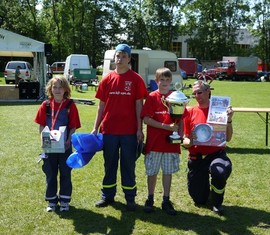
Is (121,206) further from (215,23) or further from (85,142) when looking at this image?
(215,23)

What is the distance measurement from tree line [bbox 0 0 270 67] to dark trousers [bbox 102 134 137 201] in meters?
49.4

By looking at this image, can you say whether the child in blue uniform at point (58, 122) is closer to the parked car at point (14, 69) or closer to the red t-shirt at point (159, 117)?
the red t-shirt at point (159, 117)

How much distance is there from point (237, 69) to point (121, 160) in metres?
43.2

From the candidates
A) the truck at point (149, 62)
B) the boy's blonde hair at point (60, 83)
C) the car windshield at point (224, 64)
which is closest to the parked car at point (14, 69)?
the truck at point (149, 62)

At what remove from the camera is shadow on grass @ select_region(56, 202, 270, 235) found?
391cm

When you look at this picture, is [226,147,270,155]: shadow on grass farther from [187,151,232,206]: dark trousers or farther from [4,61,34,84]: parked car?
[4,61,34,84]: parked car

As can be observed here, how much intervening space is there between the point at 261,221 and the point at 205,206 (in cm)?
66

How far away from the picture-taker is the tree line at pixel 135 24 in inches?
2087

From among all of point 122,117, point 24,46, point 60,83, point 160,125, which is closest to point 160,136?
point 160,125

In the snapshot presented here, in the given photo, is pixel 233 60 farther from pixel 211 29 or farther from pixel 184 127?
pixel 184 127

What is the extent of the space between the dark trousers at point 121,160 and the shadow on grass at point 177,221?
219 millimetres

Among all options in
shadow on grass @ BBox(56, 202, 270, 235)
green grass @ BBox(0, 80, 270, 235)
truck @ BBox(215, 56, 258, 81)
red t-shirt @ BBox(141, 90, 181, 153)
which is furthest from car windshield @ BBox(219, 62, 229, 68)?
red t-shirt @ BBox(141, 90, 181, 153)

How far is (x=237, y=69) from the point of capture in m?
45.6

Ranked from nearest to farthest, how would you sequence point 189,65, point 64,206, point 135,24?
1. point 64,206
2. point 189,65
3. point 135,24
